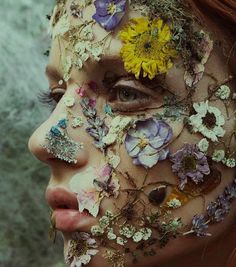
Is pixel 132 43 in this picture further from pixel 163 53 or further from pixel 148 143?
pixel 148 143

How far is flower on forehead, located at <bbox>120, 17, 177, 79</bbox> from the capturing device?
1.54m

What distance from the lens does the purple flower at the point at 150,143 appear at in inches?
60.6

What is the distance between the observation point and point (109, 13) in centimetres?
159

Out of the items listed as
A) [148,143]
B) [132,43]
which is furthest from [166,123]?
[132,43]

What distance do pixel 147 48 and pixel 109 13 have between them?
4.0 inches

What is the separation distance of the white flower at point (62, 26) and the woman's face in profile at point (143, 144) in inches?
2.8

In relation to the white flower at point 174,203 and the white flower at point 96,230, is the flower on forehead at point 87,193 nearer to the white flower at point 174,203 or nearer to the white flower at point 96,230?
the white flower at point 96,230

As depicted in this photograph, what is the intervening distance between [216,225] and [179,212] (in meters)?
0.08

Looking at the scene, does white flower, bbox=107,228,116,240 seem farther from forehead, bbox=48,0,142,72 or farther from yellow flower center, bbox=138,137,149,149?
forehead, bbox=48,0,142,72

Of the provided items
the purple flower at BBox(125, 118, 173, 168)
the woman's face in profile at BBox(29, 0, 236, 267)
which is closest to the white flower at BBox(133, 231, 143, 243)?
the woman's face in profile at BBox(29, 0, 236, 267)

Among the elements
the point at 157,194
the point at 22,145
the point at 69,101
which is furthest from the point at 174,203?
the point at 22,145

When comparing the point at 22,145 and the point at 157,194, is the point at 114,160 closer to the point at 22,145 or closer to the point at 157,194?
the point at 157,194

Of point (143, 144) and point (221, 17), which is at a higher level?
point (221, 17)

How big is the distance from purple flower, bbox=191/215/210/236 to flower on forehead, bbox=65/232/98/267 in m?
0.18
